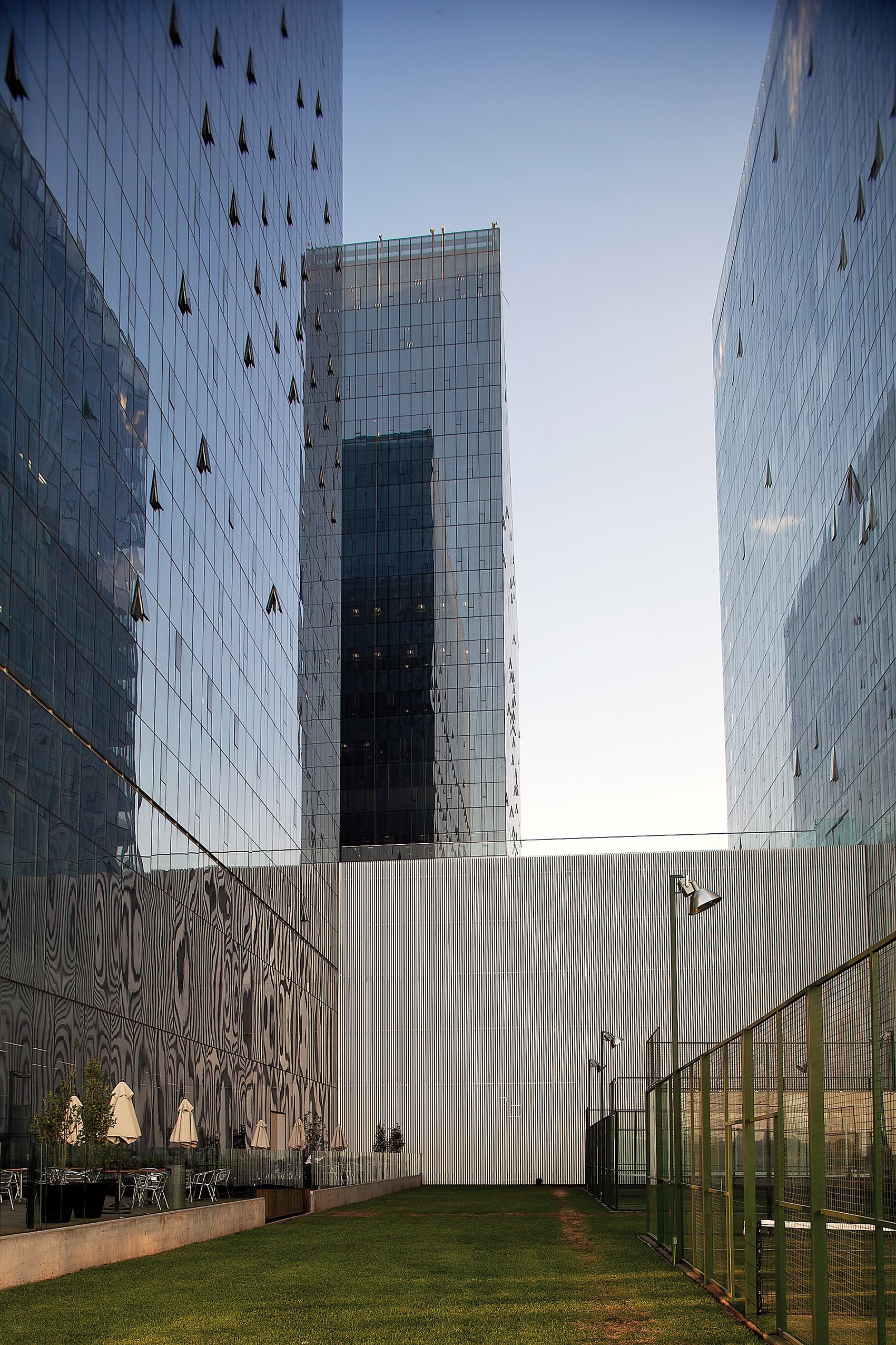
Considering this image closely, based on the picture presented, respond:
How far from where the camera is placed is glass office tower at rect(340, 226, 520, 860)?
81.3 metres

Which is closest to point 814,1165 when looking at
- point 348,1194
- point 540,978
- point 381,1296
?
point 381,1296

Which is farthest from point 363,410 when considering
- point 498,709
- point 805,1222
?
point 805,1222

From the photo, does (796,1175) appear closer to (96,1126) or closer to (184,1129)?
(96,1126)

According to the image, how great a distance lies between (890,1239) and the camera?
22.4ft

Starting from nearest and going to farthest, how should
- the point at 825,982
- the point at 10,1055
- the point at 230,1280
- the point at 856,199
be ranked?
the point at 825,982 < the point at 230,1280 < the point at 10,1055 < the point at 856,199

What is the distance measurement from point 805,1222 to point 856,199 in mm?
40060

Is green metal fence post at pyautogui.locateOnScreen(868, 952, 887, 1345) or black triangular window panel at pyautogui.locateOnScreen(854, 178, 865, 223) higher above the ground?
black triangular window panel at pyautogui.locateOnScreen(854, 178, 865, 223)

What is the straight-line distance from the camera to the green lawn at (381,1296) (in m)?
11.3

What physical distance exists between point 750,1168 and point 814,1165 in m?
3.08

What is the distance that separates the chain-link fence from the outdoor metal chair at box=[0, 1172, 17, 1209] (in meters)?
8.48

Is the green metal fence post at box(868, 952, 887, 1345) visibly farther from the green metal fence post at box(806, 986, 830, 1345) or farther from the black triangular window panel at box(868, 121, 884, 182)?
the black triangular window panel at box(868, 121, 884, 182)

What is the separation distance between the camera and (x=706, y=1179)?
14695 mm


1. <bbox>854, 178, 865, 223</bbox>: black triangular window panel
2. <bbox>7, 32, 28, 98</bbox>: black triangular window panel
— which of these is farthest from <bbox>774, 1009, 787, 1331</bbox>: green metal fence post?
<bbox>854, 178, 865, 223</bbox>: black triangular window panel

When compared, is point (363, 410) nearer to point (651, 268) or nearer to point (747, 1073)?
Result: point (651, 268)
